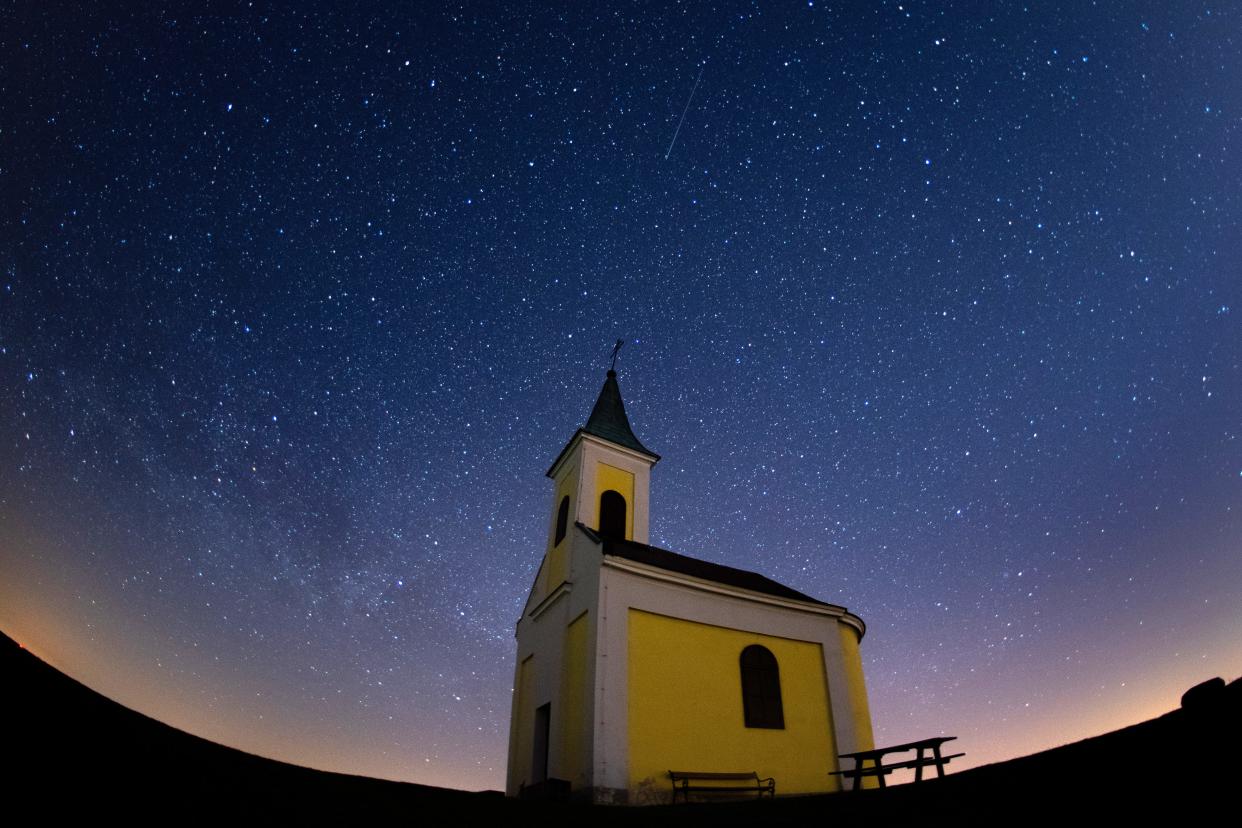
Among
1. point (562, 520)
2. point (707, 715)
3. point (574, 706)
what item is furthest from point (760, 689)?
point (562, 520)

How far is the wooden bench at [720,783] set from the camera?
11.6 meters

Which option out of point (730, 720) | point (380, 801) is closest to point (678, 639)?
point (730, 720)

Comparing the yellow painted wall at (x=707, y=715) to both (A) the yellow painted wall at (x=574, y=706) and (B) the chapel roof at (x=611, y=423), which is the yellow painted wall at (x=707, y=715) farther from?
(B) the chapel roof at (x=611, y=423)

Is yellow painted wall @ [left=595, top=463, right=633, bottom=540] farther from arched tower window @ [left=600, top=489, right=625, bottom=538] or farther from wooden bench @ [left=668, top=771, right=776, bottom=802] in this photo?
wooden bench @ [left=668, top=771, right=776, bottom=802]

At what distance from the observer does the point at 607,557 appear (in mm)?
13227

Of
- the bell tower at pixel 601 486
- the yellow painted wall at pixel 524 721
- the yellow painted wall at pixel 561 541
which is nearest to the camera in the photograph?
the yellow painted wall at pixel 524 721

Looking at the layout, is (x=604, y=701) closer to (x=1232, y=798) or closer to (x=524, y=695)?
(x=524, y=695)

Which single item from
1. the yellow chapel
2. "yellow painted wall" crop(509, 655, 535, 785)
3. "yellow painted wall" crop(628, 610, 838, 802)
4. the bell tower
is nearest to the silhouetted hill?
the yellow chapel

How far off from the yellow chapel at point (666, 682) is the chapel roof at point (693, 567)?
114mm

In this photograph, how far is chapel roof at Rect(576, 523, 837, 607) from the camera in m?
14.8

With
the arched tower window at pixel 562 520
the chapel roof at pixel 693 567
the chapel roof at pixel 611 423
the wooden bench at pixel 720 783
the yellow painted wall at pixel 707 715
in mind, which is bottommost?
the wooden bench at pixel 720 783

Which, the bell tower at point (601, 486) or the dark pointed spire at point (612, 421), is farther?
the dark pointed spire at point (612, 421)

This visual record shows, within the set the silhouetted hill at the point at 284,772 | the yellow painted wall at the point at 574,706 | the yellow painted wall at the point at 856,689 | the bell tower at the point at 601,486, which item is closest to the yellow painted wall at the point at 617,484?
the bell tower at the point at 601,486

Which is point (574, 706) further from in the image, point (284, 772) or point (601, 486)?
point (284, 772)
